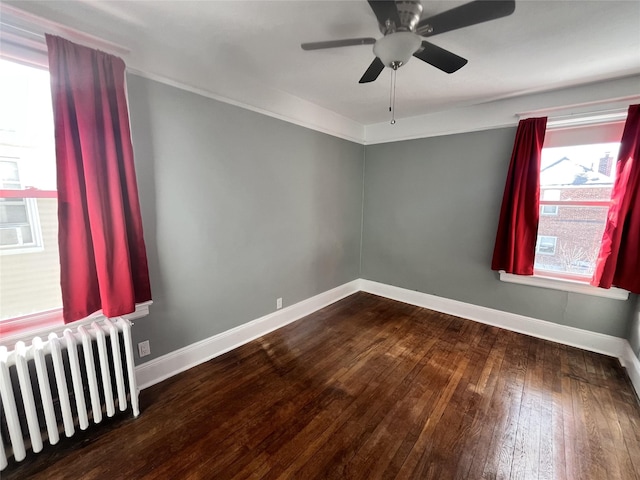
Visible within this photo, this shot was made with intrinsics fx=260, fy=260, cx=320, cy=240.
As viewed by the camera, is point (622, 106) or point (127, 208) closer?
point (127, 208)

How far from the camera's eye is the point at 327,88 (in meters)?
2.61

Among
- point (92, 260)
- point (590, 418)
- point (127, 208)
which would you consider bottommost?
point (590, 418)

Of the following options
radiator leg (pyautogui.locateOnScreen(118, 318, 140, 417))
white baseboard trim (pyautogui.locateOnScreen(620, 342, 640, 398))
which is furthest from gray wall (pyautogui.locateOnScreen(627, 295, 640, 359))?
radiator leg (pyautogui.locateOnScreen(118, 318, 140, 417))

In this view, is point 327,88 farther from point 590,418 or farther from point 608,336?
point 608,336

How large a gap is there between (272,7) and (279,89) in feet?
3.93

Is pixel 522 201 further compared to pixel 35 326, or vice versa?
pixel 522 201

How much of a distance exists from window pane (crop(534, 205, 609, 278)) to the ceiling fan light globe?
2463 millimetres

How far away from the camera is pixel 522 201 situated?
271 cm

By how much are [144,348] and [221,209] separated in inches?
49.8

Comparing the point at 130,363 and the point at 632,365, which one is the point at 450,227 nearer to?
the point at 632,365

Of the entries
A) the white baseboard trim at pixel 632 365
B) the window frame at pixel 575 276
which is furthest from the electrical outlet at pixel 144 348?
the white baseboard trim at pixel 632 365

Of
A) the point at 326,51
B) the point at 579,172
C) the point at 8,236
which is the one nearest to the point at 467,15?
the point at 326,51

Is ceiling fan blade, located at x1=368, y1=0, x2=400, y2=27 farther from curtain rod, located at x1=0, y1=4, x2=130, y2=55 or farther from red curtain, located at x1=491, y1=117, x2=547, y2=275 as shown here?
red curtain, located at x1=491, y1=117, x2=547, y2=275

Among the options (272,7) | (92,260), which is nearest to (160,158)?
(92,260)
